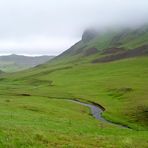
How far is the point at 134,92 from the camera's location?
11519cm

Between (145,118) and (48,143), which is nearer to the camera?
(48,143)

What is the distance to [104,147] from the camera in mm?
27484

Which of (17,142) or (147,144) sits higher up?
(17,142)

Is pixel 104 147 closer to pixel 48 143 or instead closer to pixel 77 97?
pixel 48 143

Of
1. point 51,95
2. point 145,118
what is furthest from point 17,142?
point 51,95

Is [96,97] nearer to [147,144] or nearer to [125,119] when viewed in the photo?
[125,119]

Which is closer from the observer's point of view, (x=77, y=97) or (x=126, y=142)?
(x=126, y=142)

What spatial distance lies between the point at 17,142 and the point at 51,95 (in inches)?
4224

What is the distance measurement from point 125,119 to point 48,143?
5192 cm

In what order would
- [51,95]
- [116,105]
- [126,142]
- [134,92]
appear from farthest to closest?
[51,95]
[134,92]
[116,105]
[126,142]

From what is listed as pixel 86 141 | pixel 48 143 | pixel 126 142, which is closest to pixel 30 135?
pixel 48 143

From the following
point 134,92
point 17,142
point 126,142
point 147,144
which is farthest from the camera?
point 134,92

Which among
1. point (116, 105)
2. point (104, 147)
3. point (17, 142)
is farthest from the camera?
point (116, 105)

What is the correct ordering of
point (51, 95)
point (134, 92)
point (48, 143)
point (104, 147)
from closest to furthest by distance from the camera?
1. point (48, 143)
2. point (104, 147)
3. point (134, 92)
4. point (51, 95)
